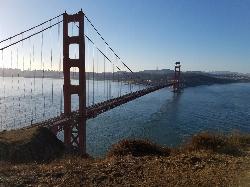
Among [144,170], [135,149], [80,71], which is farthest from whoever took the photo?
[80,71]

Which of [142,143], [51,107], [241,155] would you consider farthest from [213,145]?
[51,107]

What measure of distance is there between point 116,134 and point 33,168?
111 ft

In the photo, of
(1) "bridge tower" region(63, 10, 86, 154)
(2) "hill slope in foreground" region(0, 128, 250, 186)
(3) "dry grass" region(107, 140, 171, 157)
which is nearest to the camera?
(2) "hill slope in foreground" region(0, 128, 250, 186)

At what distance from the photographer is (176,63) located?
15862 centimetres

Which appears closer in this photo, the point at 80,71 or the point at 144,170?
the point at 144,170

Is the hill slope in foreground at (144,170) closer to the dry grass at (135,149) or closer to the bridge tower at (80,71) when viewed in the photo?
the dry grass at (135,149)

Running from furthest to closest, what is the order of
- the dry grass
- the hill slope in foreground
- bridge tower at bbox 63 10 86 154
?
1. bridge tower at bbox 63 10 86 154
2. the dry grass
3. the hill slope in foreground

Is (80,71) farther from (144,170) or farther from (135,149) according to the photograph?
(144,170)

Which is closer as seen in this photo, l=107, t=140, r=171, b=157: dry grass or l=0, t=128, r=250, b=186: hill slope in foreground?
l=0, t=128, r=250, b=186: hill slope in foreground

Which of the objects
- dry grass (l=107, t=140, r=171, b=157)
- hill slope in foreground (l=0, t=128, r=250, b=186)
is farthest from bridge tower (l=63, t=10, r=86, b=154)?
hill slope in foreground (l=0, t=128, r=250, b=186)

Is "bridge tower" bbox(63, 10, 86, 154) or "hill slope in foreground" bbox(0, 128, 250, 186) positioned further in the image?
"bridge tower" bbox(63, 10, 86, 154)

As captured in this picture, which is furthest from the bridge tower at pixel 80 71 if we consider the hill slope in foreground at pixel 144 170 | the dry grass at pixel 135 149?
the hill slope in foreground at pixel 144 170

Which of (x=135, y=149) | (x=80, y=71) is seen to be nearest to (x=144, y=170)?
(x=135, y=149)

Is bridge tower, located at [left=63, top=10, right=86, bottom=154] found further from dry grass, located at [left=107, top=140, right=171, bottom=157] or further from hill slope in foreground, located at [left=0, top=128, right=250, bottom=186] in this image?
hill slope in foreground, located at [left=0, top=128, right=250, bottom=186]
